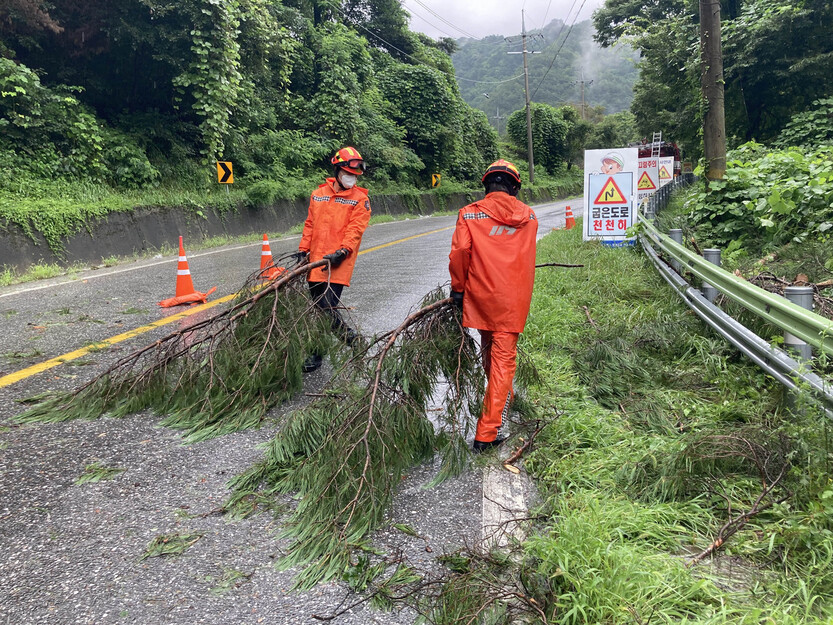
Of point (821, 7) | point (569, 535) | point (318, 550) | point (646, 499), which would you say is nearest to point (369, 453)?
point (318, 550)

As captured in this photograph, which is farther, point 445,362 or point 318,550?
point 445,362

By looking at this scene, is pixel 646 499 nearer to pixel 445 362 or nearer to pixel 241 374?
pixel 445 362

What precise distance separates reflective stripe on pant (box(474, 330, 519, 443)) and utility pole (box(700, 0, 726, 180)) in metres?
7.35

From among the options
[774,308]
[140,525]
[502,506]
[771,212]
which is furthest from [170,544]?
[771,212]

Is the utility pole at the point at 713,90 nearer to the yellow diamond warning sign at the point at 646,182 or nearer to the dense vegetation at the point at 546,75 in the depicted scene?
the yellow diamond warning sign at the point at 646,182

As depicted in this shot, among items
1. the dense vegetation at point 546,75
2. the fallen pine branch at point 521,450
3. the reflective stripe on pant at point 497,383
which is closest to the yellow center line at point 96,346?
the reflective stripe on pant at point 497,383

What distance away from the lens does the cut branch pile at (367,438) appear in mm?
2629

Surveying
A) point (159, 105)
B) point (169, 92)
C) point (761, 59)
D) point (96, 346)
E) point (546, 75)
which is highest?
point (546, 75)

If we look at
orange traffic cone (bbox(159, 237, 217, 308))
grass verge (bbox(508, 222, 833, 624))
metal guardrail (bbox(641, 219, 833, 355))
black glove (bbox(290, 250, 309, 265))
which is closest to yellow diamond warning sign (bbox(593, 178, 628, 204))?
metal guardrail (bbox(641, 219, 833, 355))

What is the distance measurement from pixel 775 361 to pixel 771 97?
1557cm

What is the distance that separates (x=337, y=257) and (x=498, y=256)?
156cm

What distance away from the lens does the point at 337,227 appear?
4719mm

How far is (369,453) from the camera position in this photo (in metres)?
2.88

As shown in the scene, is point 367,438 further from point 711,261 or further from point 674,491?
point 711,261
